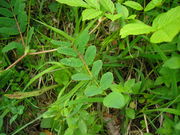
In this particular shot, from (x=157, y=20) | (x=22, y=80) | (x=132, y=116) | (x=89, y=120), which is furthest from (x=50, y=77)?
(x=157, y=20)

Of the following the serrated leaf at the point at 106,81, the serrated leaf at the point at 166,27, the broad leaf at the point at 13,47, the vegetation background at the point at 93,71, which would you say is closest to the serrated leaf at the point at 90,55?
the vegetation background at the point at 93,71

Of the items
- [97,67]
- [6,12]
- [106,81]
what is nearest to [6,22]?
[6,12]

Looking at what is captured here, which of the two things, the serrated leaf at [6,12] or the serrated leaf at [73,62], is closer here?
the serrated leaf at [73,62]

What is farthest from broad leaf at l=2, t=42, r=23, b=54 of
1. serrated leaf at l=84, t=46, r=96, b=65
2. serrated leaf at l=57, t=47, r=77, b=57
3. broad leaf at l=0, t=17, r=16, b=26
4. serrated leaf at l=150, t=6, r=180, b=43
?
serrated leaf at l=150, t=6, r=180, b=43

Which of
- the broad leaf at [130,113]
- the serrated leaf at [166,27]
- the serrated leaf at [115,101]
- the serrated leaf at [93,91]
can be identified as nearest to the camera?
the serrated leaf at [166,27]

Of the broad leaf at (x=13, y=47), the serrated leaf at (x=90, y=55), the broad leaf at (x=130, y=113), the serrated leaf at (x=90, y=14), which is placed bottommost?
the broad leaf at (x=130, y=113)

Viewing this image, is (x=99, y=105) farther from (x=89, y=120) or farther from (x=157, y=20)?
(x=157, y=20)

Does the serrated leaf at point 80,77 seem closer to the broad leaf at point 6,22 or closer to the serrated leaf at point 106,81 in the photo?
the serrated leaf at point 106,81
